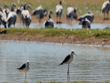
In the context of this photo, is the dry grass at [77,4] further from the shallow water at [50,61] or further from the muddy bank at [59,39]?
the shallow water at [50,61]

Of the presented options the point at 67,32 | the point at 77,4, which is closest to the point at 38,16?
the point at 77,4

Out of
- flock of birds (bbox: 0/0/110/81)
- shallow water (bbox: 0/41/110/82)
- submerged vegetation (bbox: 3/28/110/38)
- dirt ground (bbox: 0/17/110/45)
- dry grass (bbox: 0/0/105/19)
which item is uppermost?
dry grass (bbox: 0/0/105/19)

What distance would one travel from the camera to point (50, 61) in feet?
50.0

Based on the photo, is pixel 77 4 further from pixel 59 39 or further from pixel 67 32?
pixel 59 39

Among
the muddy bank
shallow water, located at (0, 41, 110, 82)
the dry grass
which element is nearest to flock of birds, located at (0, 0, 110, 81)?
shallow water, located at (0, 41, 110, 82)

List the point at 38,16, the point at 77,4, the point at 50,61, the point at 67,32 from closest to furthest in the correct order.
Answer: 1. the point at 50,61
2. the point at 67,32
3. the point at 38,16
4. the point at 77,4

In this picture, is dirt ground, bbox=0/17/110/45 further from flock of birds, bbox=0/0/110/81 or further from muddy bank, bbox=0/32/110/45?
flock of birds, bbox=0/0/110/81

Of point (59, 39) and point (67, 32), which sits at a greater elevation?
point (67, 32)

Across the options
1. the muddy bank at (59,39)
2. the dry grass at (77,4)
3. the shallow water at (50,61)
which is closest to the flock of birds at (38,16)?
the shallow water at (50,61)

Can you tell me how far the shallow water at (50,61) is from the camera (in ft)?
39.8

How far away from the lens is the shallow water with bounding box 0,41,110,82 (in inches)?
478

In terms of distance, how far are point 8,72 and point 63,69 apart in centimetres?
216

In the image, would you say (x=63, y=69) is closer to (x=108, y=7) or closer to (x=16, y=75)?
(x=16, y=75)

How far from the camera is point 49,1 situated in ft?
139
